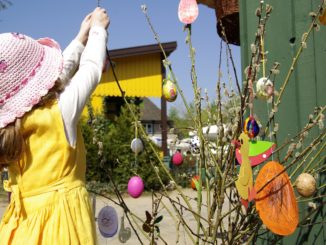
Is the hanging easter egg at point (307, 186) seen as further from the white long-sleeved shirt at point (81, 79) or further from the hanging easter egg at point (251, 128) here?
the white long-sleeved shirt at point (81, 79)

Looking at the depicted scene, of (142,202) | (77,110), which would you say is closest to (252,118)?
(77,110)

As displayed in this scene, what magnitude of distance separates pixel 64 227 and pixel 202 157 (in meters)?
0.57

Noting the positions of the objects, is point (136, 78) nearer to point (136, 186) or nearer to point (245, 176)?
point (136, 186)

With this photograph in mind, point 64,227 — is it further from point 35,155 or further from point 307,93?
point 307,93

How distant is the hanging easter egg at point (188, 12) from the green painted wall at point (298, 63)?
0.45 meters

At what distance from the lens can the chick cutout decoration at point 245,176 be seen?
4.63 feet

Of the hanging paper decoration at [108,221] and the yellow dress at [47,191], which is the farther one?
the hanging paper decoration at [108,221]

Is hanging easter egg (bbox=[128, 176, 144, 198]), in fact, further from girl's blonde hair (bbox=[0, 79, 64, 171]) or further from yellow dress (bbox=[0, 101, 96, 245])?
girl's blonde hair (bbox=[0, 79, 64, 171])

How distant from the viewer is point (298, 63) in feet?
7.04

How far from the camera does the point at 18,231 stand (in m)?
1.60

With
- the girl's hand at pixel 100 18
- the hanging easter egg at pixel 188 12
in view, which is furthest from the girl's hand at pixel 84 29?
the hanging easter egg at pixel 188 12

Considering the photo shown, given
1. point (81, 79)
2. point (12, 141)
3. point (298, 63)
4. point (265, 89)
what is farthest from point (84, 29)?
point (298, 63)

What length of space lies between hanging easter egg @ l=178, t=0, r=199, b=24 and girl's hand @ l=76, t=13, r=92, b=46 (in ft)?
1.11

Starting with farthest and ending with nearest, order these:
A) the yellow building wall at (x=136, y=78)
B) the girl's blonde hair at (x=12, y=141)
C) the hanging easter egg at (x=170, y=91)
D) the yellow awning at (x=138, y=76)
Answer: the yellow awning at (x=138, y=76) → the yellow building wall at (x=136, y=78) → the hanging easter egg at (x=170, y=91) → the girl's blonde hair at (x=12, y=141)
